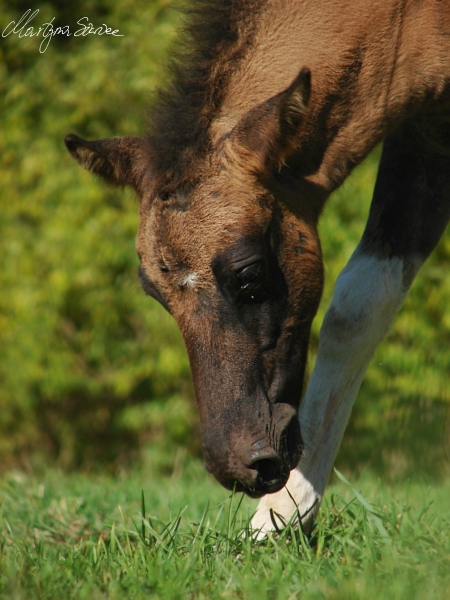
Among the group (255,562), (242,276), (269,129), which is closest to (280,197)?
(269,129)

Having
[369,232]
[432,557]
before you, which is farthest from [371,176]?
[432,557]

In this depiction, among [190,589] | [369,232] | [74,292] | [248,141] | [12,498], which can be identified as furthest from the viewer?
[74,292]

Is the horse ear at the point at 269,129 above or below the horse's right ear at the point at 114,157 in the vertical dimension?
above

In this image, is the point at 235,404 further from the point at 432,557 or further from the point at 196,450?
the point at 196,450

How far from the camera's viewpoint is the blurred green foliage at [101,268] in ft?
22.4

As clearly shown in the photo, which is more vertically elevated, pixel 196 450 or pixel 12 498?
pixel 12 498

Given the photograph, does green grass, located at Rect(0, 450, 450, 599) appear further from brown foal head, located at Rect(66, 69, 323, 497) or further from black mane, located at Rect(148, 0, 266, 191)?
black mane, located at Rect(148, 0, 266, 191)

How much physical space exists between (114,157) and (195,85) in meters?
0.52

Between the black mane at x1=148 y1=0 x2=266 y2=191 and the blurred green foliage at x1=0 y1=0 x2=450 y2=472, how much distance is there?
310 cm

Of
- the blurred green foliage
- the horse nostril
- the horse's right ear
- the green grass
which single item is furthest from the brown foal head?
the blurred green foliage

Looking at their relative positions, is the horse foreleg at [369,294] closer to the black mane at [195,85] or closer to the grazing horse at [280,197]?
the grazing horse at [280,197]

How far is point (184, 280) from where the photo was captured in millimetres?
3314

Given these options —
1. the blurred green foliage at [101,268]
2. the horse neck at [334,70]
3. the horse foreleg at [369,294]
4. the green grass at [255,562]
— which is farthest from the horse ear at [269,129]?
the blurred green foliage at [101,268]

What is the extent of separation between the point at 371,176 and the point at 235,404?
3994mm
